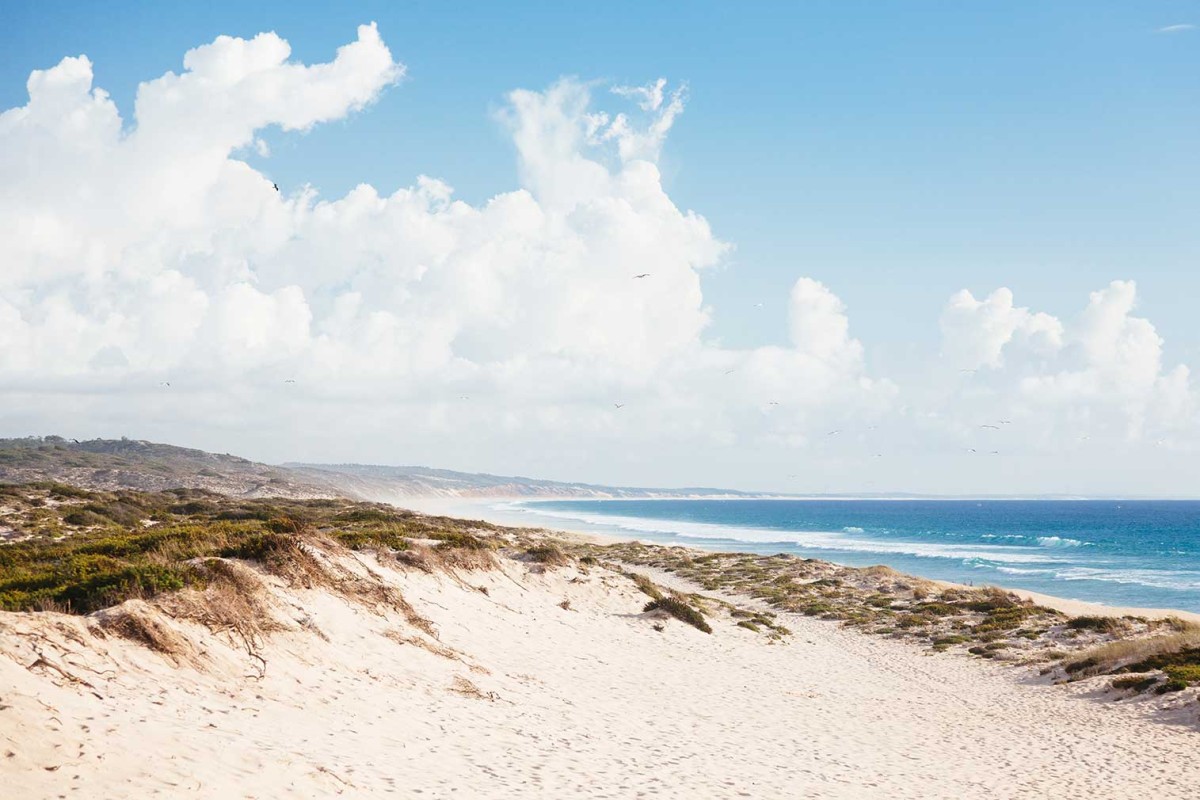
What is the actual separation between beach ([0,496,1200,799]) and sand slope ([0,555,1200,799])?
0.18 feet

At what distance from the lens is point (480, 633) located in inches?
825

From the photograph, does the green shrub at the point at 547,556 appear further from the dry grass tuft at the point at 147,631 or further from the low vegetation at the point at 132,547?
the dry grass tuft at the point at 147,631

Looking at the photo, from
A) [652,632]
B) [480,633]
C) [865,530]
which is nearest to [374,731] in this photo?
[480,633]

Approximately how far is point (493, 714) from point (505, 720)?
1.24 ft

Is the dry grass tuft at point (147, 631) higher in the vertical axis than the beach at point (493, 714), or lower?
higher

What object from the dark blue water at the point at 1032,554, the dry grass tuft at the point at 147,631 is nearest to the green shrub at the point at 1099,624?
the dark blue water at the point at 1032,554

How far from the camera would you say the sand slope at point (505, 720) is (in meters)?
9.26

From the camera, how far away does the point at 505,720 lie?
14.1 metres

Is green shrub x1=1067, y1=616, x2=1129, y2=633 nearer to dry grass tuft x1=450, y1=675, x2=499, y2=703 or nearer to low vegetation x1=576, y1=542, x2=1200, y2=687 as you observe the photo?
low vegetation x1=576, y1=542, x2=1200, y2=687

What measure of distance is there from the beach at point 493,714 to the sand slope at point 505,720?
0.06 meters

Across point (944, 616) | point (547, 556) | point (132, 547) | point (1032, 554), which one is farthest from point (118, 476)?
point (1032, 554)

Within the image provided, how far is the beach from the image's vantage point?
9.40 metres

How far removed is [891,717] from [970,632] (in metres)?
16.8

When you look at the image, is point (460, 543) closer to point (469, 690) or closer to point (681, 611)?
point (681, 611)
